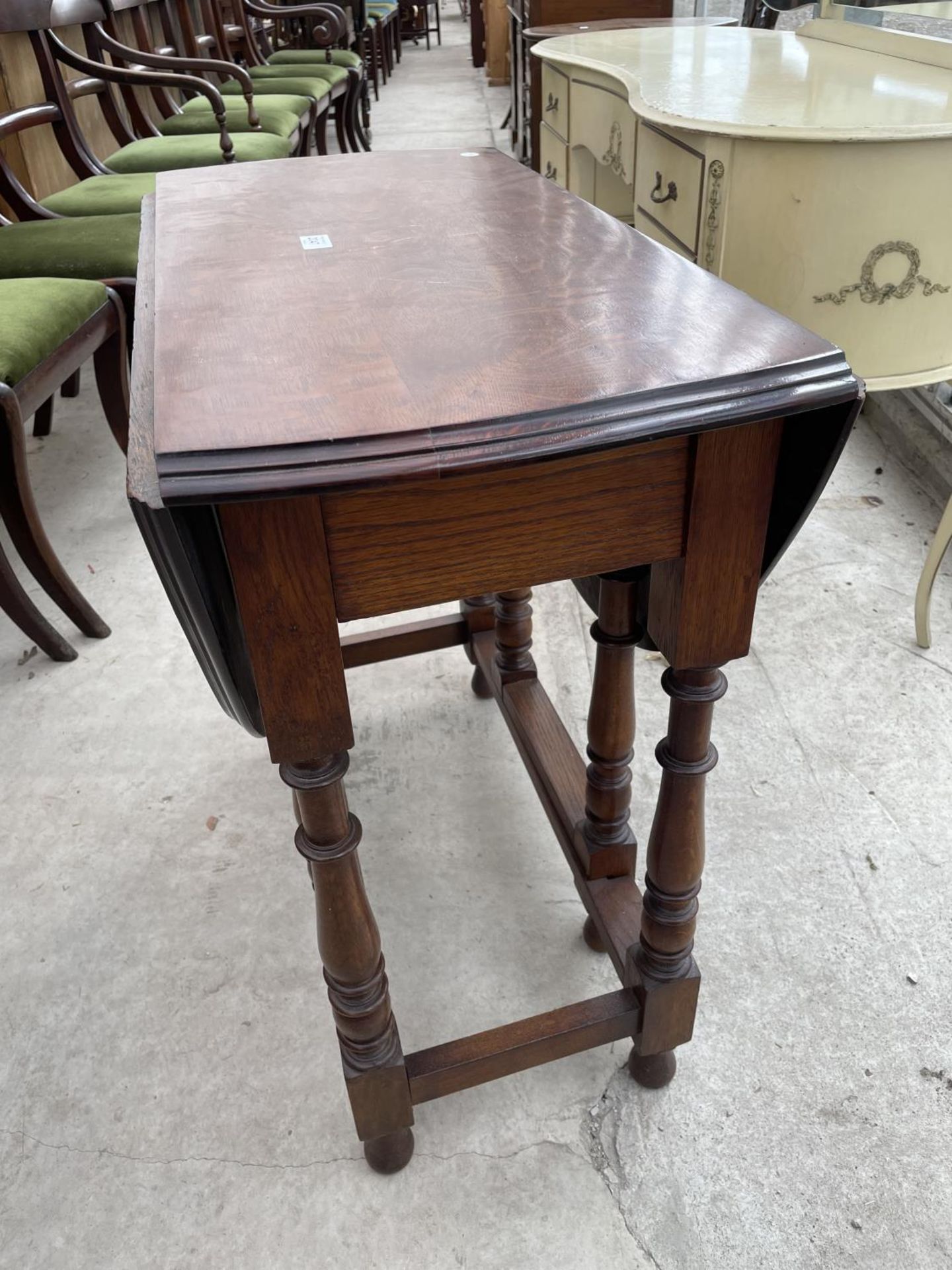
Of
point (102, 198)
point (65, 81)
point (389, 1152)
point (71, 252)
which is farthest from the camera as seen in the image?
point (65, 81)

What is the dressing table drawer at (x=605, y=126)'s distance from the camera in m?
1.89

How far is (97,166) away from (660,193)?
1859 mm

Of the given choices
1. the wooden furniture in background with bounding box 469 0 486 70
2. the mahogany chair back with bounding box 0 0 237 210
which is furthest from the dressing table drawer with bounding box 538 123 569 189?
the wooden furniture in background with bounding box 469 0 486 70

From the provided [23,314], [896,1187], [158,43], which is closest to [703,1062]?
[896,1187]

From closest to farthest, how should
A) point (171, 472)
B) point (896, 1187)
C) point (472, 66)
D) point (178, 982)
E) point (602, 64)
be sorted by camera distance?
point (171, 472) → point (896, 1187) → point (178, 982) → point (602, 64) → point (472, 66)

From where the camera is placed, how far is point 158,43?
4.04 metres

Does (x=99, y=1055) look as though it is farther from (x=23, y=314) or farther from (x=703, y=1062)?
(x=23, y=314)

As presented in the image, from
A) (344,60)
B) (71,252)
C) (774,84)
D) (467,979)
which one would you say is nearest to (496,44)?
(344,60)

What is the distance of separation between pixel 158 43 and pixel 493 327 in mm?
4266

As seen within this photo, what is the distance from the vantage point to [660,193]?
1628 millimetres

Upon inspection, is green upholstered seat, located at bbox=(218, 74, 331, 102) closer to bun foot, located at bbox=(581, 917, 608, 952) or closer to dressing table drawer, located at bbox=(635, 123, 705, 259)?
dressing table drawer, located at bbox=(635, 123, 705, 259)

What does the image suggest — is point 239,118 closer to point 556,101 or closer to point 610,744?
A: point 556,101

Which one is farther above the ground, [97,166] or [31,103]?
[31,103]

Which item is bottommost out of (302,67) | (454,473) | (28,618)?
(28,618)
